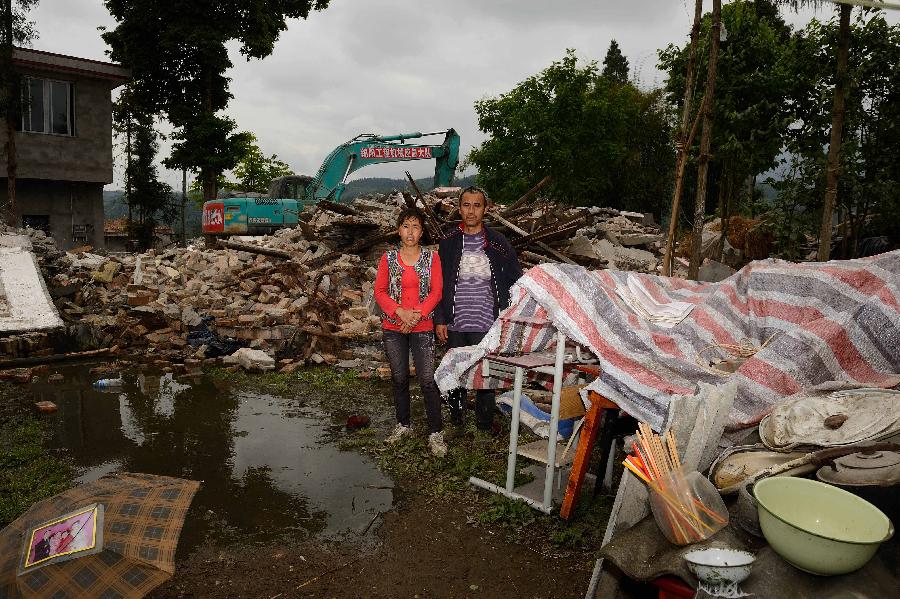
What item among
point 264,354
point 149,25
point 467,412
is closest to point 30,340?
point 264,354

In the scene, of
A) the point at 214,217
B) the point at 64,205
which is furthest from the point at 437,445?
the point at 64,205

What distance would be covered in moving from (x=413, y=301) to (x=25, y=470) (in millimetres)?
3701

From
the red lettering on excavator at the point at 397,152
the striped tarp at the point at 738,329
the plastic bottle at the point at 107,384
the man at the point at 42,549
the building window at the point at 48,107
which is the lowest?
the plastic bottle at the point at 107,384

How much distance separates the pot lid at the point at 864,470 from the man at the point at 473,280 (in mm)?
3415

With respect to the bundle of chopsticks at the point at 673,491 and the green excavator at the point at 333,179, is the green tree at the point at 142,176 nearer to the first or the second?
the green excavator at the point at 333,179

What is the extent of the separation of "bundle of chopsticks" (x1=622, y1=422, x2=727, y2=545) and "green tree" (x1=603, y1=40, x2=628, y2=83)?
54246mm

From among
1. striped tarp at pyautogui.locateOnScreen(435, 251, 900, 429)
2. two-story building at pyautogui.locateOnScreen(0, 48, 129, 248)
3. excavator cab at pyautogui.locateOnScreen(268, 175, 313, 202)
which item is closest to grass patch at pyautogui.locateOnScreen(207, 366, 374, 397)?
striped tarp at pyautogui.locateOnScreen(435, 251, 900, 429)

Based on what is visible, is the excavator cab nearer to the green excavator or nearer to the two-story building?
the green excavator

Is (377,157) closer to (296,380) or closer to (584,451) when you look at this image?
(296,380)

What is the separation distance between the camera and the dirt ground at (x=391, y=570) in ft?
11.5

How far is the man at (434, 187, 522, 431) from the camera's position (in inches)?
220

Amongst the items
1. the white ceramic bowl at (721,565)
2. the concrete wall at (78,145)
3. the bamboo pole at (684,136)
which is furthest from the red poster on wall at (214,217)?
the white ceramic bowl at (721,565)

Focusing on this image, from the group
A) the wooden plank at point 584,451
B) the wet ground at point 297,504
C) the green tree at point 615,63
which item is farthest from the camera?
the green tree at point 615,63

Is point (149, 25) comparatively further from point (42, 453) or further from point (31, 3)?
point (42, 453)
